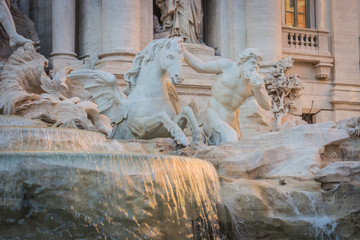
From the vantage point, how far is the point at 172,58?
868cm

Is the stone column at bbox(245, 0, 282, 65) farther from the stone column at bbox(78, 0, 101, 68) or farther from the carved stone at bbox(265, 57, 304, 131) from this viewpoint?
the stone column at bbox(78, 0, 101, 68)

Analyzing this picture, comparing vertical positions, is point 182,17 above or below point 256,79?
above

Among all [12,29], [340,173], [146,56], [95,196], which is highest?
[12,29]

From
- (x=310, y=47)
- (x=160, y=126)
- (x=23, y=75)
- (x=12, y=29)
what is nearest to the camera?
(x=160, y=126)

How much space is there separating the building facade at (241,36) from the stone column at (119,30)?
0.02 m

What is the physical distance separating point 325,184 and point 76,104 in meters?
5.63

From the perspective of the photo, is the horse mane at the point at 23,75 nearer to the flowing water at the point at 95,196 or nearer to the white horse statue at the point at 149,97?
the white horse statue at the point at 149,97

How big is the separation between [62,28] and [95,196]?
819 cm

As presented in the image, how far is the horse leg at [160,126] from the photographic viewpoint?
26.7 feet

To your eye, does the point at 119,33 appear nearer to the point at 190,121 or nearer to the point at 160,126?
the point at 160,126

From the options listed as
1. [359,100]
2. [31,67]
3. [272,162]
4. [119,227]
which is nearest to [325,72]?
[359,100]

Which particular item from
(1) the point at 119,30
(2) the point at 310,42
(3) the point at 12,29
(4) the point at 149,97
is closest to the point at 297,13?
(2) the point at 310,42

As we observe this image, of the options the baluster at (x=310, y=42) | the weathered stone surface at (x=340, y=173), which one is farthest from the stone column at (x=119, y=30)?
the weathered stone surface at (x=340, y=173)

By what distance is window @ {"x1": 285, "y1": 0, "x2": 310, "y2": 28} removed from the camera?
1606 cm
